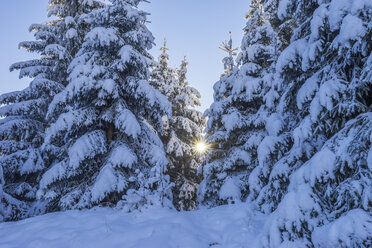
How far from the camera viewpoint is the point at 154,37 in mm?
11602

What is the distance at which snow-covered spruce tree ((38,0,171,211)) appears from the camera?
27.3ft

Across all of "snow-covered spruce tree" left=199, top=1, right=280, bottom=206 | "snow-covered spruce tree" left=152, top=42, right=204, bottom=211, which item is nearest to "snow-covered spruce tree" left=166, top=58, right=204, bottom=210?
"snow-covered spruce tree" left=152, top=42, right=204, bottom=211

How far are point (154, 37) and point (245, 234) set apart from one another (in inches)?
377

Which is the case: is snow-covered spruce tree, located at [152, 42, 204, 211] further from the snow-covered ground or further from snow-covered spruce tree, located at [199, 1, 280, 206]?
the snow-covered ground

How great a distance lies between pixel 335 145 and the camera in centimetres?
364

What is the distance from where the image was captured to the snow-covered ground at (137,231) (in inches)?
168

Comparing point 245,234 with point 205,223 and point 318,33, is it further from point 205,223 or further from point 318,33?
point 318,33

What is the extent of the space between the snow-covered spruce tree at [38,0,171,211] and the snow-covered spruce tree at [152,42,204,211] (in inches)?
242

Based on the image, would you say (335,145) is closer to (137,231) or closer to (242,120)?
(137,231)

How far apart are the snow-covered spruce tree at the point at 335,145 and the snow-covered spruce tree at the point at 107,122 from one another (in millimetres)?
4139

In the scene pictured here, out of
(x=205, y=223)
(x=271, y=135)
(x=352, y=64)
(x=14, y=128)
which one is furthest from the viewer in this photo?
(x=14, y=128)

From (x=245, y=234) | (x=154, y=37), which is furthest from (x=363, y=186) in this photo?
(x=154, y=37)

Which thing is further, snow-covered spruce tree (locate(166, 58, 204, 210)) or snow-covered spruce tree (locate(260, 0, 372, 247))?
snow-covered spruce tree (locate(166, 58, 204, 210))

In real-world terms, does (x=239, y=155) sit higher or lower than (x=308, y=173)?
higher
